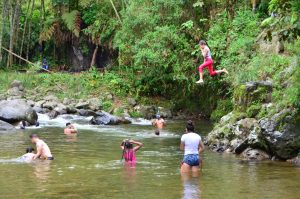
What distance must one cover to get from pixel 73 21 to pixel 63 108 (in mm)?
9285

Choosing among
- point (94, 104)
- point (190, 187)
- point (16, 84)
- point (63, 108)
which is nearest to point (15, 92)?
point (16, 84)

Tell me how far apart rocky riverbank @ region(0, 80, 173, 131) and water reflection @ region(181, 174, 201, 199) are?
44.4ft

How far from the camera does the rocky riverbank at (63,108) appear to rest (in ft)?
81.3

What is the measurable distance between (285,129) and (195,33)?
44.9ft

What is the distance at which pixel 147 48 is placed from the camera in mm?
28219

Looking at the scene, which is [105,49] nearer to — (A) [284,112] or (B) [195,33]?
(B) [195,33]

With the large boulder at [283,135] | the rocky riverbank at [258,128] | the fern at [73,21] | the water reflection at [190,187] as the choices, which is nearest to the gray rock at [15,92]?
the fern at [73,21]

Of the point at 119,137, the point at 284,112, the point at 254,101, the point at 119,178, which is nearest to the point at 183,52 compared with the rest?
the point at 119,137

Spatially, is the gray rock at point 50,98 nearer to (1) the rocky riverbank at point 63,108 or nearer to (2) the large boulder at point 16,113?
(1) the rocky riverbank at point 63,108

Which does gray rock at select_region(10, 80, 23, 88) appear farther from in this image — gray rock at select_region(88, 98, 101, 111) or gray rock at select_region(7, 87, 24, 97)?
gray rock at select_region(88, 98, 101, 111)

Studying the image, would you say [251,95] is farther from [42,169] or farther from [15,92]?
[15,92]

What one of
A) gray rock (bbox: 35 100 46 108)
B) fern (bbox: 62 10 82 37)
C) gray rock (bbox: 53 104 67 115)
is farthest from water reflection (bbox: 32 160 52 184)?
fern (bbox: 62 10 82 37)

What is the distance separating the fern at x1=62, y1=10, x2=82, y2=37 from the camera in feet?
117

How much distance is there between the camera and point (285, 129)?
14.7 m
